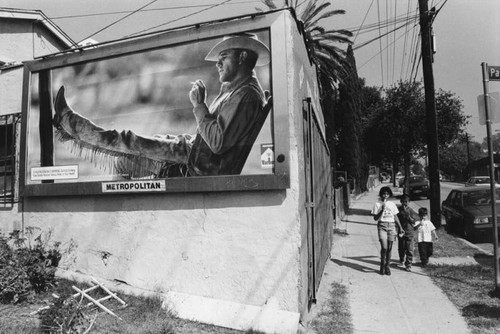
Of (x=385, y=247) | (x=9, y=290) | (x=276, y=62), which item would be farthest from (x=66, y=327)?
(x=385, y=247)

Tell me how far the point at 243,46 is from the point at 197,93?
0.84 m

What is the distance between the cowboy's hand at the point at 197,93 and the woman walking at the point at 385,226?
13.8 feet

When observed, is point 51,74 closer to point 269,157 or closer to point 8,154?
point 8,154

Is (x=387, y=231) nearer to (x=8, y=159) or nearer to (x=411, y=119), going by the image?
(x=8, y=159)

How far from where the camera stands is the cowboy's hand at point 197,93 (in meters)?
5.25

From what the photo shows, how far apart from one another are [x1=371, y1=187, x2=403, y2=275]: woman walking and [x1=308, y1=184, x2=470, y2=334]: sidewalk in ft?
0.90

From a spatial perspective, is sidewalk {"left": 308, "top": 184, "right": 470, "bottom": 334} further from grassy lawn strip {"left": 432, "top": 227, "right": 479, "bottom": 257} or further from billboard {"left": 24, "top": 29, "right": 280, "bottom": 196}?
billboard {"left": 24, "top": 29, "right": 280, "bottom": 196}

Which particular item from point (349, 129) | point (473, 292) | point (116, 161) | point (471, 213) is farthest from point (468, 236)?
point (349, 129)

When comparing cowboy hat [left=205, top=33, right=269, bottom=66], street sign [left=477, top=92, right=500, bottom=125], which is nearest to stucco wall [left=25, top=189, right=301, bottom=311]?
cowboy hat [left=205, top=33, right=269, bottom=66]

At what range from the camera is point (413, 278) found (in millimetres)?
7160

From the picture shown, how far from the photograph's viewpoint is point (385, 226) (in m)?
7.57

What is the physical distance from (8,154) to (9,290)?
272 cm

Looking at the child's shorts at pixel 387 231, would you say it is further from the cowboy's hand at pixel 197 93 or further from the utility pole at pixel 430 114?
the utility pole at pixel 430 114

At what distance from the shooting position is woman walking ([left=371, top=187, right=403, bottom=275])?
7426 millimetres
